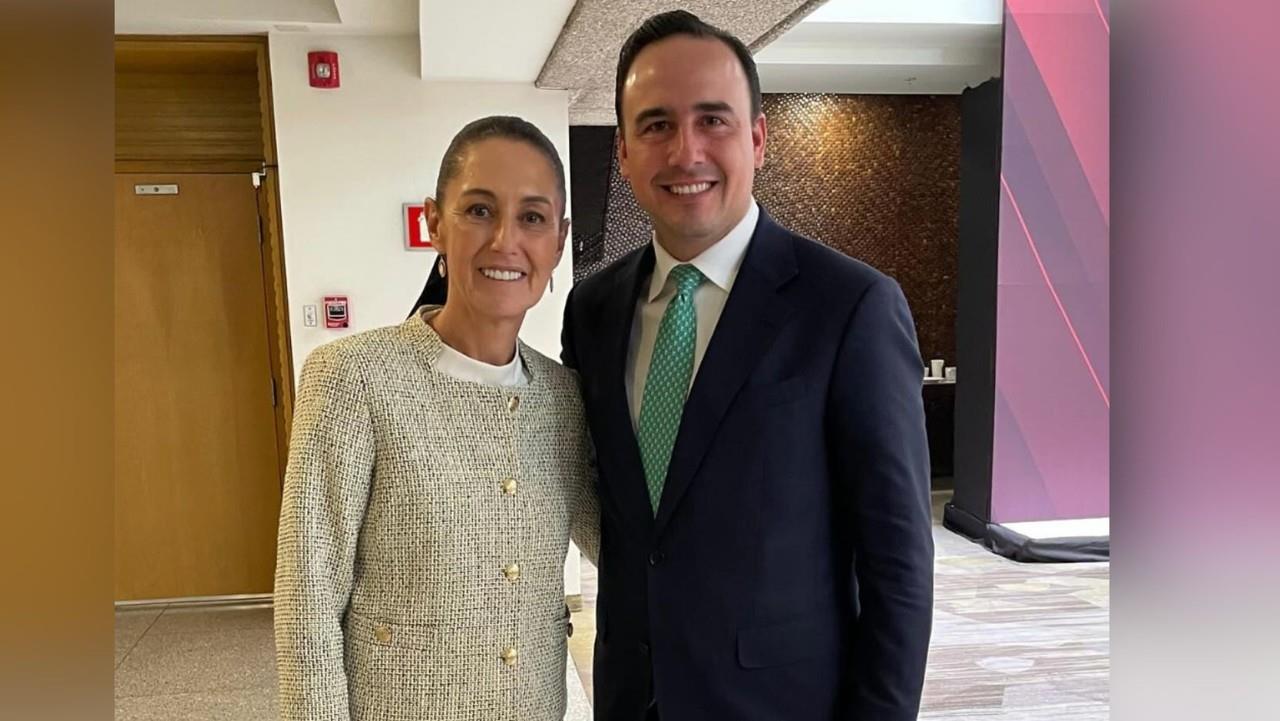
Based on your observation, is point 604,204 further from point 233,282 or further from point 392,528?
point 392,528

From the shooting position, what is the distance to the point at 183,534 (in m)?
4.85

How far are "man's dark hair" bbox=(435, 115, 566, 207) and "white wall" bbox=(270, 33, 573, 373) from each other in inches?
116

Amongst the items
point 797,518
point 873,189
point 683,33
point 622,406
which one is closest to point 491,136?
point 683,33

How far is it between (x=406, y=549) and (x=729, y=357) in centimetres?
53

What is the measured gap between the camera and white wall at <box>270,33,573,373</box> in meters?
4.18

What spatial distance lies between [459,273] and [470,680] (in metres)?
0.59

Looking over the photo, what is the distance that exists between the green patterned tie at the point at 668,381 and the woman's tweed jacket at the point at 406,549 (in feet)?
0.59

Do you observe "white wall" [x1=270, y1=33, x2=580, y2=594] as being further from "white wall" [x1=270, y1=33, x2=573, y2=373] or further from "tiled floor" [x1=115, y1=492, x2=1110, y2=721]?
"tiled floor" [x1=115, y1=492, x2=1110, y2=721]

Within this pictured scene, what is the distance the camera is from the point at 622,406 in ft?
4.56

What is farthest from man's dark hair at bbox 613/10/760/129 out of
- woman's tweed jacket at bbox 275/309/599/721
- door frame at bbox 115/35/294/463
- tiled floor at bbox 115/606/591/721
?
door frame at bbox 115/35/294/463

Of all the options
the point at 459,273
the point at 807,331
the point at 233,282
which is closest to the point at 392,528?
the point at 459,273

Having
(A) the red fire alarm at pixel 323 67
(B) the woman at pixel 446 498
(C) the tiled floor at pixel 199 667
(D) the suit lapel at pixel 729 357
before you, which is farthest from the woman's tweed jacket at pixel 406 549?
(A) the red fire alarm at pixel 323 67

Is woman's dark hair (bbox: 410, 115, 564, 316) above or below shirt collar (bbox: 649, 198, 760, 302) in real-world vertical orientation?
above

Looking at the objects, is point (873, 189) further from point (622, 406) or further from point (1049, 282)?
point (622, 406)
